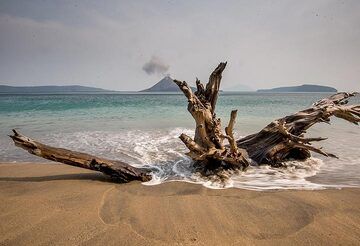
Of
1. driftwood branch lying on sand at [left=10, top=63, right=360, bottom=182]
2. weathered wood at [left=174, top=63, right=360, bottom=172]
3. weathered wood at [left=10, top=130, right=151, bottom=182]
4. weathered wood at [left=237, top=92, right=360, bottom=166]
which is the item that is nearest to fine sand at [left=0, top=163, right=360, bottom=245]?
weathered wood at [left=10, top=130, right=151, bottom=182]

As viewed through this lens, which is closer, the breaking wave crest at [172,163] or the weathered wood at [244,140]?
the breaking wave crest at [172,163]

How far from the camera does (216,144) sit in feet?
17.9

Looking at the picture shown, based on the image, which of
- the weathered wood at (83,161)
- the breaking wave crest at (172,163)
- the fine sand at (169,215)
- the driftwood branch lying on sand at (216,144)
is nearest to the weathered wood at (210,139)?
the driftwood branch lying on sand at (216,144)

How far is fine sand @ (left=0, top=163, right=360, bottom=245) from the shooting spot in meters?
2.89

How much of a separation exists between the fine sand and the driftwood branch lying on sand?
403 mm

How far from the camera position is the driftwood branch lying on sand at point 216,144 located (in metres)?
4.79

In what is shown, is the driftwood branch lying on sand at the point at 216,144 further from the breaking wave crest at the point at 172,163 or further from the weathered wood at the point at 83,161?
the breaking wave crest at the point at 172,163

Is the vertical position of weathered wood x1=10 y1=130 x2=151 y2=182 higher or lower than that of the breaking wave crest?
higher

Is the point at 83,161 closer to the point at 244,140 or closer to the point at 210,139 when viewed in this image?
the point at 210,139

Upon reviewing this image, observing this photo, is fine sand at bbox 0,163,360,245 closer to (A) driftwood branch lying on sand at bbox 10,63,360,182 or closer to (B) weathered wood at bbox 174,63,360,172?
(A) driftwood branch lying on sand at bbox 10,63,360,182

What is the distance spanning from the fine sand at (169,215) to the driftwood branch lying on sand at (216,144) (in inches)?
15.9

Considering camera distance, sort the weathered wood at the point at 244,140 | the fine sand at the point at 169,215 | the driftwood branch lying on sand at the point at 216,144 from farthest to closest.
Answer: the weathered wood at the point at 244,140, the driftwood branch lying on sand at the point at 216,144, the fine sand at the point at 169,215

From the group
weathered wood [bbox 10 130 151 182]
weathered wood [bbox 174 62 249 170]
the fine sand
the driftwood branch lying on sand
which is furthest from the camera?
weathered wood [bbox 174 62 249 170]

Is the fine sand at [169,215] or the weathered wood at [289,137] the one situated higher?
the weathered wood at [289,137]
